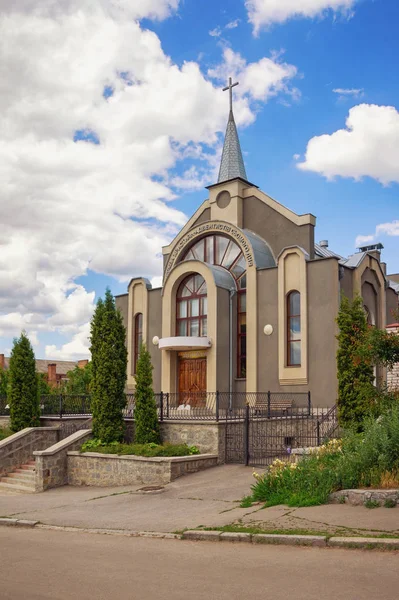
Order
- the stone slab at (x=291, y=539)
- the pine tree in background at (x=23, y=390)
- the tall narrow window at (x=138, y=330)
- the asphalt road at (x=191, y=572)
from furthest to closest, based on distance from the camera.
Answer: the tall narrow window at (x=138, y=330) < the pine tree in background at (x=23, y=390) < the stone slab at (x=291, y=539) < the asphalt road at (x=191, y=572)

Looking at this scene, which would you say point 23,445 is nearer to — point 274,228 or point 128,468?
point 128,468

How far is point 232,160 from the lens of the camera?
29188mm

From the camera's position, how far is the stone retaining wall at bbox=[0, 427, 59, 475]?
18.6 m

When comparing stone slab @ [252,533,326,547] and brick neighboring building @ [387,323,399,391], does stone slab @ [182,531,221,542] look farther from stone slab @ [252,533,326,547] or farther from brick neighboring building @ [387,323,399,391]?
brick neighboring building @ [387,323,399,391]

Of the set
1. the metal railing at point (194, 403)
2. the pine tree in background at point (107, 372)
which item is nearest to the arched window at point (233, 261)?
the metal railing at point (194, 403)

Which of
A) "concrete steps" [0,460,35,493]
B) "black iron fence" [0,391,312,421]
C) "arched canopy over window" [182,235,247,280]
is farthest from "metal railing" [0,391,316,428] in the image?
"arched canopy over window" [182,235,247,280]

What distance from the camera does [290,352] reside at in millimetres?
24203

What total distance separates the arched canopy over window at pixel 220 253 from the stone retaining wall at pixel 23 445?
10737mm

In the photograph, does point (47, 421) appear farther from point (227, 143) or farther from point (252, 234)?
point (227, 143)

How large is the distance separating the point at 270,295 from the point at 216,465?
33.6 ft

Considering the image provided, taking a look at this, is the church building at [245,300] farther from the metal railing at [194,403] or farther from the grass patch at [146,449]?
the grass patch at [146,449]

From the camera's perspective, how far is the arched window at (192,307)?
26953mm

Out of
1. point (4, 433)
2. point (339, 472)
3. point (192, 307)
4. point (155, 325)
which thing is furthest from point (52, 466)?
point (155, 325)

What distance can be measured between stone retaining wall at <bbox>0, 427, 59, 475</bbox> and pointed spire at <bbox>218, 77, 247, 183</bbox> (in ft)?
47.0
